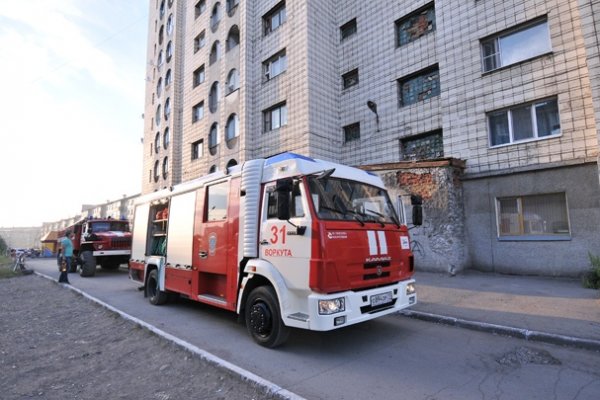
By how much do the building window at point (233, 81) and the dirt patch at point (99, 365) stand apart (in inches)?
658

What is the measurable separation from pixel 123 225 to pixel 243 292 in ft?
46.1

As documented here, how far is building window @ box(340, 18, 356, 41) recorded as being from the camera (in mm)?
18172

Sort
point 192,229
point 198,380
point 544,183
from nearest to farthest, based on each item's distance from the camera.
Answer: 1. point 198,380
2. point 192,229
3. point 544,183

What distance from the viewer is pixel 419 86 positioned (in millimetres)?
14914

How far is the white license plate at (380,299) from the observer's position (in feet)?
15.6

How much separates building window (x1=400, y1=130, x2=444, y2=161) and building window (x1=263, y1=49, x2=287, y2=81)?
26.4 feet

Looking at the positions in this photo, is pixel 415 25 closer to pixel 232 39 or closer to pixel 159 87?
pixel 232 39

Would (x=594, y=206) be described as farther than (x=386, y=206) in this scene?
Yes

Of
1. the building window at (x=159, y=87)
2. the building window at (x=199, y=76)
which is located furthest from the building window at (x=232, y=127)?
the building window at (x=159, y=87)

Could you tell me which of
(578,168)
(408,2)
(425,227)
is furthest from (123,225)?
(578,168)

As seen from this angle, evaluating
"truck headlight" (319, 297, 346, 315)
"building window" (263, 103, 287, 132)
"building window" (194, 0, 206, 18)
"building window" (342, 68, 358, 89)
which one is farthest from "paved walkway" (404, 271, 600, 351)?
"building window" (194, 0, 206, 18)

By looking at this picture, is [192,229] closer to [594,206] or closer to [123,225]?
[594,206]

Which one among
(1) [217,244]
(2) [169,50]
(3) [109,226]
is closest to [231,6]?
(2) [169,50]

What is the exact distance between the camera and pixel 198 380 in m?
3.95
